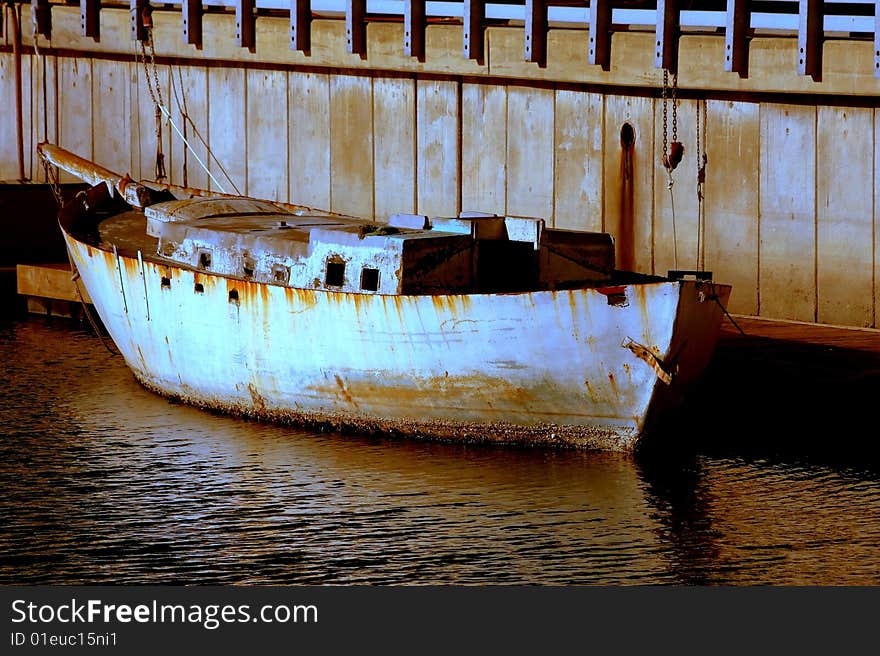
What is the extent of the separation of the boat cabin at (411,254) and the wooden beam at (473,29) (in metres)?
3.87

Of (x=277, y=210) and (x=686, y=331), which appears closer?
(x=686, y=331)

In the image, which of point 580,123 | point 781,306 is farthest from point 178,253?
point 781,306

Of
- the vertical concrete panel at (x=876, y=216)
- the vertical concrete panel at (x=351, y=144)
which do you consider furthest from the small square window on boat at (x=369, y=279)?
the vertical concrete panel at (x=351, y=144)

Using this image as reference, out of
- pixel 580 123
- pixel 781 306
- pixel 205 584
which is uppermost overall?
pixel 580 123

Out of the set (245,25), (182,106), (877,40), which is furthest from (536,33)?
(182,106)

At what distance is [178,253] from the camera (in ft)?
74.5

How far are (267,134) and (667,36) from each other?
8.41 meters

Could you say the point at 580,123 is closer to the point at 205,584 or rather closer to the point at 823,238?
the point at 823,238

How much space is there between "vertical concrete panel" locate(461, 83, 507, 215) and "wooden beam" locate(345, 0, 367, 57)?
1.66m

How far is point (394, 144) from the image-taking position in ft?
88.8

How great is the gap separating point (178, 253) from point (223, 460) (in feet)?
12.2

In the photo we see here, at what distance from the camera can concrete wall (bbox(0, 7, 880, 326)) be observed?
22.1 meters

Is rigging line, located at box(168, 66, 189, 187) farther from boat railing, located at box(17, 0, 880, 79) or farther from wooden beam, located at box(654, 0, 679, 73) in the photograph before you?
wooden beam, located at box(654, 0, 679, 73)

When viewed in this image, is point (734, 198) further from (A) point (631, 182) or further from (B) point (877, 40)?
(B) point (877, 40)
